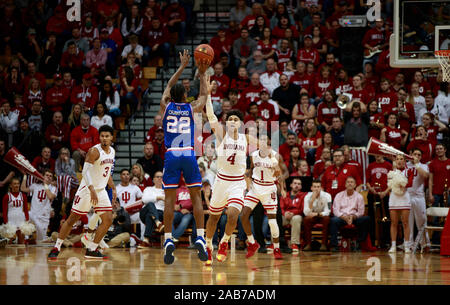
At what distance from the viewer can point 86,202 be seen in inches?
460

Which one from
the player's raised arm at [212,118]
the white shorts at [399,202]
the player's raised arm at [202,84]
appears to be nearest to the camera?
the player's raised arm at [202,84]

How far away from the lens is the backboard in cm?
1250

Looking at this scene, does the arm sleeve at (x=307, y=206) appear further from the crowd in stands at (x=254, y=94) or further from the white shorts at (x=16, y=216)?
the white shorts at (x=16, y=216)

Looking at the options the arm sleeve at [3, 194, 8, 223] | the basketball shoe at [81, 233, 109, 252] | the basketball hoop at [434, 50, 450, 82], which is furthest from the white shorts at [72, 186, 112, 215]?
the basketball hoop at [434, 50, 450, 82]

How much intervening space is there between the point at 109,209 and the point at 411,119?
7232mm

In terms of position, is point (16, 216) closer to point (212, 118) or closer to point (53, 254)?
point (53, 254)

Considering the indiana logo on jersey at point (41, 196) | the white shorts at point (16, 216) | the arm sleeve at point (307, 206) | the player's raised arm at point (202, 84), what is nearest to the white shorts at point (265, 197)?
the arm sleeve at point (307, 206)

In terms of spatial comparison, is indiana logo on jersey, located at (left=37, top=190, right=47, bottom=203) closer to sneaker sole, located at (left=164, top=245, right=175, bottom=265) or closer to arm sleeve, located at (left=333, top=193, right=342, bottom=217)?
arm sleeve, located at (left=333, top=193, right=342, bottom=217)

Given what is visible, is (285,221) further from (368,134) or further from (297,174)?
(368,134)

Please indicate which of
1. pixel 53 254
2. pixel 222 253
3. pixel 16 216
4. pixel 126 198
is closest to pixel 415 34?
pixel 222 253

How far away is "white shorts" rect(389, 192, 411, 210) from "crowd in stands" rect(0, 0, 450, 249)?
45 centimetres

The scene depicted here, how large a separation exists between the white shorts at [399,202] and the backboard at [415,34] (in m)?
2.75

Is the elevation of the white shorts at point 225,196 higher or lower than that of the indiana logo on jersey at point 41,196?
higher

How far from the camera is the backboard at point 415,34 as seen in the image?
41.0 ft
